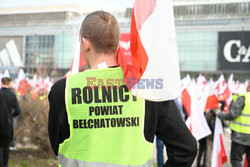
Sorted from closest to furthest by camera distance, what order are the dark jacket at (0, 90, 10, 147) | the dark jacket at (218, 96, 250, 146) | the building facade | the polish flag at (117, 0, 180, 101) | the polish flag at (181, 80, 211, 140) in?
the polish flag at (117, 0, 180, 101)
the dark jacket at (0, 90, 10, 147)
the dark jacket at (218, 96, 250, 146)
the polish flag at (181, 80, 211, 140)
the building facade

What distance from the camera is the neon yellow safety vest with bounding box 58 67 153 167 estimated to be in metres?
1.63

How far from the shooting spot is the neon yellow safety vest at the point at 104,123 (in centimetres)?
163

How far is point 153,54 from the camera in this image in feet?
5.00

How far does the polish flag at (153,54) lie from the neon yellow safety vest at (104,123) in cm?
13

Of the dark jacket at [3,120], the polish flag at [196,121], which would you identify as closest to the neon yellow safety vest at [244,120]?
the polish flag at [196,121]

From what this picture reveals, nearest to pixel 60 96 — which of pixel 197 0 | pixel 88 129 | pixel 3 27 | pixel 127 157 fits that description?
pixel 88 129

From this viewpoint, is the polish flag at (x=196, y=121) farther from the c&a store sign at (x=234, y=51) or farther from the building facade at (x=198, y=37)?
the c&a store sign at (x=234, y=51)

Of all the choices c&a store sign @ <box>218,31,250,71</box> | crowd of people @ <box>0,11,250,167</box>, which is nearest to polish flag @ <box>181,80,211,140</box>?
crowd of people @ <box>0,11,250,167</box>

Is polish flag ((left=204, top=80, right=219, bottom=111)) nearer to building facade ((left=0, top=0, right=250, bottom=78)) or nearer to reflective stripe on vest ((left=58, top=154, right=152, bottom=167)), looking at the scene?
reflective stripe on vest ((left=58, top=154, right=152, bottom=167))

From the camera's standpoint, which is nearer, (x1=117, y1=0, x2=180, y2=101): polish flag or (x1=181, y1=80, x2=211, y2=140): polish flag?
(x1=117, y1=0, x2=180, y2=101): polish flag

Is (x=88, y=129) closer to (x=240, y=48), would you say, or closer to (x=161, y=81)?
(x=161, y=81)

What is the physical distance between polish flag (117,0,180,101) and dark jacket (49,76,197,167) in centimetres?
15

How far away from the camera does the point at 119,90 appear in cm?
166

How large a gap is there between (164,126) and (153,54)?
387 mm
